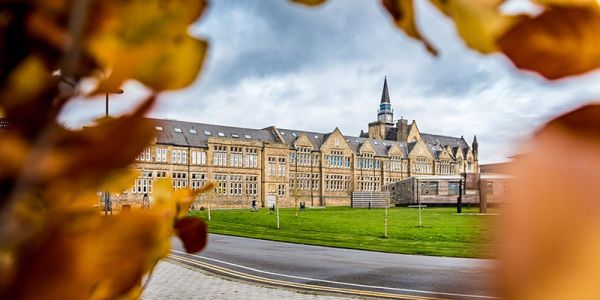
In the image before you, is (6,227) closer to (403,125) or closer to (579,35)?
(579,35)

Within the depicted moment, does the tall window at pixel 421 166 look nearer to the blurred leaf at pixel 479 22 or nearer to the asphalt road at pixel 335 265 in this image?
Answer: the asphalt road at pixel 335 265

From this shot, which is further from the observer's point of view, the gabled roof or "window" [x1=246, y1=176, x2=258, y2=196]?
"window" [x1=246, y1=176, x2=258, y2=196]

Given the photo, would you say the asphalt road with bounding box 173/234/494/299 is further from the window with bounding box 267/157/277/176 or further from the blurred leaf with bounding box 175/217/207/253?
the window with bounding box 267/157/277/176

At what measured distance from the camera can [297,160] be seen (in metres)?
49.0

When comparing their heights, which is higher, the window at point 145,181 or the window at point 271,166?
the window at point 271,166

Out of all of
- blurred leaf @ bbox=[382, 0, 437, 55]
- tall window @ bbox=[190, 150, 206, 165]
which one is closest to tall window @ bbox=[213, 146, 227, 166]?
tall window @ bbox=[190, 150, 206, 165]

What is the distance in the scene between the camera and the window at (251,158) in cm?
4584

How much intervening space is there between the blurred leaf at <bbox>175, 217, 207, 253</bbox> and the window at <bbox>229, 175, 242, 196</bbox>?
4534 cm

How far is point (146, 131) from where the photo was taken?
23 centimetres

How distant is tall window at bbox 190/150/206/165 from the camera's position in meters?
42.6

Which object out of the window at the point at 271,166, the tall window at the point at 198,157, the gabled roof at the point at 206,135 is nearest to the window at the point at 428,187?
the window at the point at 271,166

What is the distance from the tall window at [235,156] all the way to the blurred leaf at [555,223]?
44461mm

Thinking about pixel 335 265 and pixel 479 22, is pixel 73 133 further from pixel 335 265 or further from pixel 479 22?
pixel 335 265

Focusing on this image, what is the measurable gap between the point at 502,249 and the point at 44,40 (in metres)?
0.22
